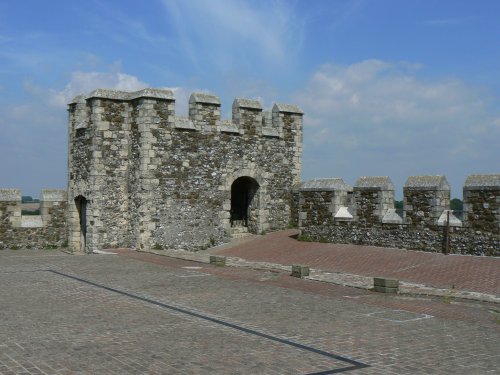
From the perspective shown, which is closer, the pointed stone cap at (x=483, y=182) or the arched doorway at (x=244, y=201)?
the pointed stone cap at (x=483, y=182)

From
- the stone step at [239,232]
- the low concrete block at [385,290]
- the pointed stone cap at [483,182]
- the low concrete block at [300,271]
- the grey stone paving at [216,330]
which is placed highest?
the pointed stone cap at [483,182]

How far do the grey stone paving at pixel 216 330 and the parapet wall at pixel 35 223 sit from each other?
745cm

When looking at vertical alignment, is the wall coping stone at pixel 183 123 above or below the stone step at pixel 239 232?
above

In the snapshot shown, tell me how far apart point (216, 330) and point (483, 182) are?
9452 millimetres

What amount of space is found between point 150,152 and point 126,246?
3407mm

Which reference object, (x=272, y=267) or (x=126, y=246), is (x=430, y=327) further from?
(x=126, y=246)

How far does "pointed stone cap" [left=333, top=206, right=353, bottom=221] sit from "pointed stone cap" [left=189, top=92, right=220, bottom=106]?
5970mm

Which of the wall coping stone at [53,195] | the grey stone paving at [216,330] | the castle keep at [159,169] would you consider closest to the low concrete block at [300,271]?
the grey stone paving at [216,330]

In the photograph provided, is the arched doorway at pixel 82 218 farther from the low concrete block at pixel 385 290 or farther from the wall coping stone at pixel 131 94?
the low concrete block at pixel 385 290

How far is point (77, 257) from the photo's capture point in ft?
59.8

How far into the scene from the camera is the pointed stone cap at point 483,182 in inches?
586

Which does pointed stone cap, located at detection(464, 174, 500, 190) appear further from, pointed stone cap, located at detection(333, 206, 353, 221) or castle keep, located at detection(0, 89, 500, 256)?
pointed stone cap, located at detection(333, 206, 353, 221)

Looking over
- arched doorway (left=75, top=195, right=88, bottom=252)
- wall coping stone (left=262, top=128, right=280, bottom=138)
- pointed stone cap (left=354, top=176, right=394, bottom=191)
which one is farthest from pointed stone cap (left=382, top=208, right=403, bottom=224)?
arched doorway (left=75, top=195, right=88, bottom=252)

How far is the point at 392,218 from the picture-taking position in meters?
17.1
